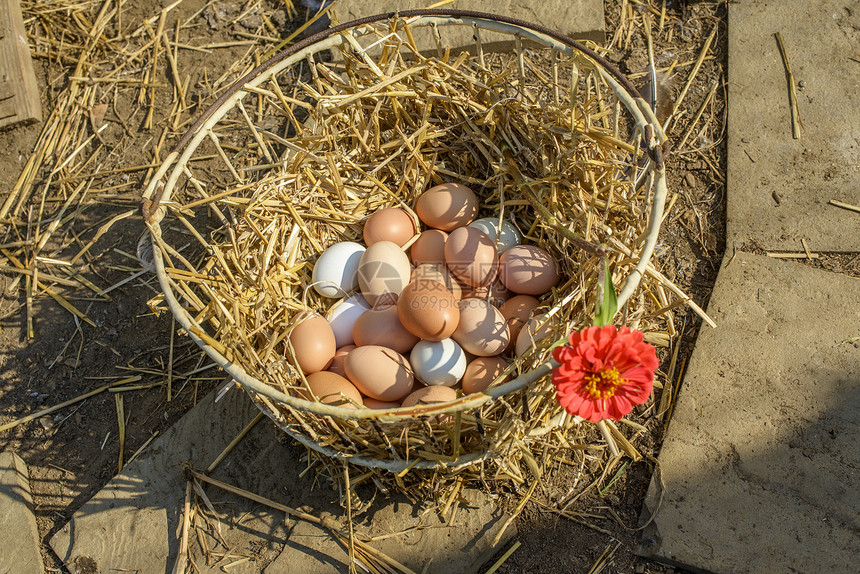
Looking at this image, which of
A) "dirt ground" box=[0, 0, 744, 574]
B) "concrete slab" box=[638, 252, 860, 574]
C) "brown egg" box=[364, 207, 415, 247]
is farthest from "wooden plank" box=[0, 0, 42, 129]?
"concrete slab" box=[638, 252, 860, 574]

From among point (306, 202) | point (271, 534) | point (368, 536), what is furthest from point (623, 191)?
point (271, 534)

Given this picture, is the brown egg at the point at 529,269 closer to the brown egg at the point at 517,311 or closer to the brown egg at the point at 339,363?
the brown egg at the point at 517,311

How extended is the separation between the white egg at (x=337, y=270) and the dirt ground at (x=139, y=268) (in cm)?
54

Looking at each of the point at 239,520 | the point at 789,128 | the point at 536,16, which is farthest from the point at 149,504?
Result: the point at 789,128

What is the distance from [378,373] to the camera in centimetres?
173

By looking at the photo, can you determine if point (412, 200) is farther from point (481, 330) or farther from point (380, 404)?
point (380, 404)

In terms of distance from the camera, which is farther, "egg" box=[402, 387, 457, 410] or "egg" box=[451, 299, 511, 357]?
"egg" box=[451, 299, 511, 357]

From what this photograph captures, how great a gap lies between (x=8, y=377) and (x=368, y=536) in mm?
1443

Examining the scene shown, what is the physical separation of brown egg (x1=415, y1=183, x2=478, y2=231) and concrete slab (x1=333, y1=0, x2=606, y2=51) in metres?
0.76

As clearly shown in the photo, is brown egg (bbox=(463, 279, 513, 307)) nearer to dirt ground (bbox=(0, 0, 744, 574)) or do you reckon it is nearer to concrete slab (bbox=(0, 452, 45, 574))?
dirt ground (bbox=(0, 0, 744, 574))

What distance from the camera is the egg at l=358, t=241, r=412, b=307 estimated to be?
1882 millimetres

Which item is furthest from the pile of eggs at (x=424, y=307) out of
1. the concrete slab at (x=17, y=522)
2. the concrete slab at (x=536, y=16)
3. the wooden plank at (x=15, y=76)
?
the wooden plank at (x=15, y=76)

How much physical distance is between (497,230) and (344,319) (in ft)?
1.81

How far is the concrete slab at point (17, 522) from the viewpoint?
1.92 m
